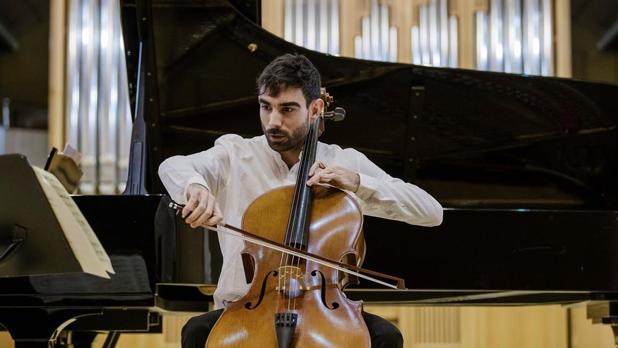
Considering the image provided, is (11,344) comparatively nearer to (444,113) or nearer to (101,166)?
(101,166)

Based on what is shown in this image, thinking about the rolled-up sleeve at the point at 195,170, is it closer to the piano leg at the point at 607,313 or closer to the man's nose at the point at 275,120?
the man's nose at the point at 275,120

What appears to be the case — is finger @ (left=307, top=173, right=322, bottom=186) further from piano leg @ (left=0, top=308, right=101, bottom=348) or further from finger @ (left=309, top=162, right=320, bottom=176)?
piano leg @ (left=0, top=308, right=101, bottom=348)

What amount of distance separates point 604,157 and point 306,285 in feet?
6.23

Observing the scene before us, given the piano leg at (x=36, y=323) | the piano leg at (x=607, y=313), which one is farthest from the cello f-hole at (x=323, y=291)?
the piano leg at (x=607, y=313)

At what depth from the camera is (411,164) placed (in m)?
3.33

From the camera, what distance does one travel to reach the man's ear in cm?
231

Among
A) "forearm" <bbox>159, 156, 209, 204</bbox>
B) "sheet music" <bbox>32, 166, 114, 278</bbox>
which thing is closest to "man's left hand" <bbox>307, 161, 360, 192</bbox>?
"forearm" <bbox>159, 156, 209, 204</bbox>

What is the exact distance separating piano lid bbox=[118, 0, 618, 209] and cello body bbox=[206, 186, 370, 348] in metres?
0.98

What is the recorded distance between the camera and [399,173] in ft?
10.9

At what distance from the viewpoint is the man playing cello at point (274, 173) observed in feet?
7.05

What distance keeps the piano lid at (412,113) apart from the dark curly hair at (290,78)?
2.56ft

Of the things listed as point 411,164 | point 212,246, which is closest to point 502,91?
point 411,164

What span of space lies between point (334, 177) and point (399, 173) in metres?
1.21

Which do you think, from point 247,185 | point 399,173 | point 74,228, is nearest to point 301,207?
point 247,185
